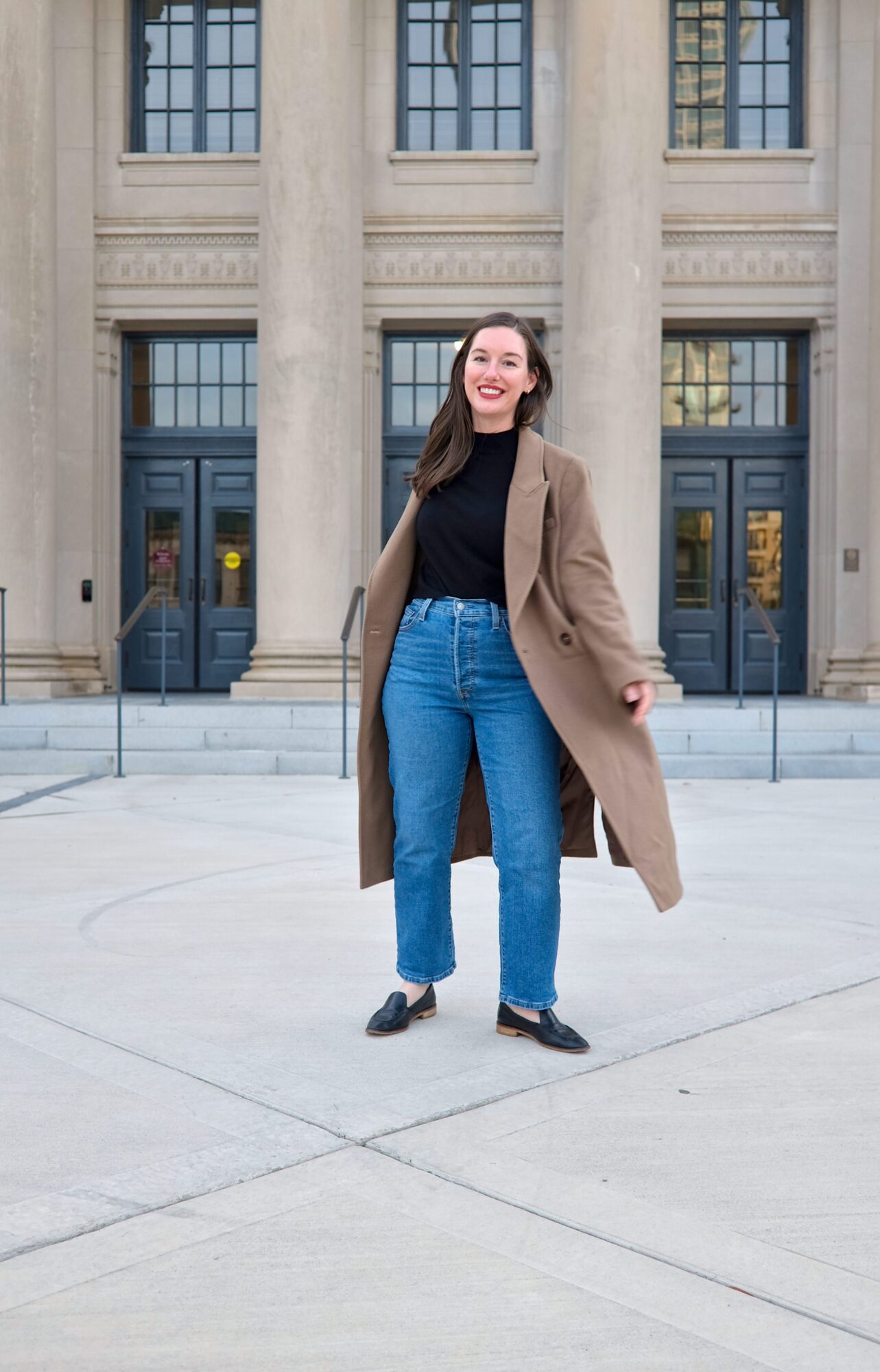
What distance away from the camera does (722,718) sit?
12.4 m

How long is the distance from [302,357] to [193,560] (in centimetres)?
388

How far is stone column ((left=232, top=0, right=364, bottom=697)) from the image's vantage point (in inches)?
554

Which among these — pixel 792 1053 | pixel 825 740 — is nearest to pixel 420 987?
pixel 792 1053

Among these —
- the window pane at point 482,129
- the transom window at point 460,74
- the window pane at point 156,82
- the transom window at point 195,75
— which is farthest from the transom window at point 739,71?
the window pane at point 156,82

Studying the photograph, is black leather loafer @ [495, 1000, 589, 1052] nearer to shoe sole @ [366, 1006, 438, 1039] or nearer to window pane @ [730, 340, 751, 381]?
shoe sole @ [366, 1006, 438, 1039]

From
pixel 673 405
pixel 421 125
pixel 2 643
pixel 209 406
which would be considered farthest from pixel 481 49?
pixel 2 643

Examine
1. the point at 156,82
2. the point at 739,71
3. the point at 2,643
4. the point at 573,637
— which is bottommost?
the point at 2,643

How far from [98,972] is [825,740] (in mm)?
8740

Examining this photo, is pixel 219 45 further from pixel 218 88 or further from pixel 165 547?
pixel 165 547

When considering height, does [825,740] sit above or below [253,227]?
below

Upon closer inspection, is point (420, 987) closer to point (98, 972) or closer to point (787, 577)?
point (98, 972)

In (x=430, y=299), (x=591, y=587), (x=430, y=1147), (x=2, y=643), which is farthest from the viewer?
(x=430, y=299)

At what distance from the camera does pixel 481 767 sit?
11.4 ft

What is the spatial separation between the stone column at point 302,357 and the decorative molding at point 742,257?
4.44 m
